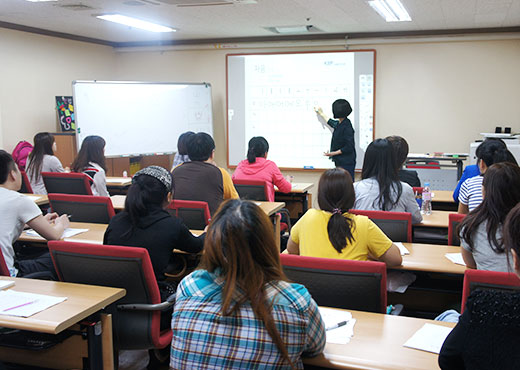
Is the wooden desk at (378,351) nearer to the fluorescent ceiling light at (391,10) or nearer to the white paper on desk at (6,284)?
the white paper on desk at (6,284)

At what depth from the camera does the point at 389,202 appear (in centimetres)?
334

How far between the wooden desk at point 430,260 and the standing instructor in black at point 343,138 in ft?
11.6

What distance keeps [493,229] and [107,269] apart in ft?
5.63

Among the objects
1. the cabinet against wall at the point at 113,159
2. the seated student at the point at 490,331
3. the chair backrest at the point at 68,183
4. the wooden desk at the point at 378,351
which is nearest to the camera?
the seated student at the point at 490,331

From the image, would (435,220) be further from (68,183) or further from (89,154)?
(89,154)

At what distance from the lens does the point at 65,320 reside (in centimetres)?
178

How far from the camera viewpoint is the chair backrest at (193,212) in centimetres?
352

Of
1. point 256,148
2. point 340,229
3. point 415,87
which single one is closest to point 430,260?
point 340,229

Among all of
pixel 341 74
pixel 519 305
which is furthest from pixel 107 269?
pixel 341 74

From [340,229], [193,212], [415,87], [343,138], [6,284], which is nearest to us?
[6,284]

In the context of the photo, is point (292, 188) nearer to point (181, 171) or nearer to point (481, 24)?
point (181, 171)

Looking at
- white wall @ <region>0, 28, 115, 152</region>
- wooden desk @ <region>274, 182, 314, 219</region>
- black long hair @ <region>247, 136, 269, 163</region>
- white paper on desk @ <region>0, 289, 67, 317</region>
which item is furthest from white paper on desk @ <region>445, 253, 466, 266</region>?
white wall @ <region>0, 28, 115, 152</region>

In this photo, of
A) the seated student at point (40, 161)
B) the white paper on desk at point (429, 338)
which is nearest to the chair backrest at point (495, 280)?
the white paper on desk at point (429, 338)

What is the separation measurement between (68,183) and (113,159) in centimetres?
299
